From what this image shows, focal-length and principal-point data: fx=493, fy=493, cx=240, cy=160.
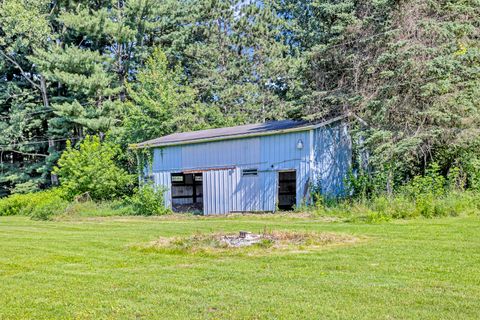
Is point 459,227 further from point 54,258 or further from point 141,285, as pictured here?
point 54,258

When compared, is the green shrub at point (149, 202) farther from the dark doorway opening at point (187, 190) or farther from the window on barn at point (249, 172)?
the dark doorway opening at point (187, 190)

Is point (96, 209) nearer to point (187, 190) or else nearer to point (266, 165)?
point (187, 190)

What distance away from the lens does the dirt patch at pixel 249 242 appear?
8.57 metres

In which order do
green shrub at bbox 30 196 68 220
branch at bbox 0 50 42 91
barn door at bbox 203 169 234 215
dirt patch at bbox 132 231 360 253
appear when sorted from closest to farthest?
dirt patch at bbox 132 231 360 253 → green shrub at bbox 30 196 68 220 → barn door at bbox 203 169 234 215 → branch at bbox 0 50 42 91

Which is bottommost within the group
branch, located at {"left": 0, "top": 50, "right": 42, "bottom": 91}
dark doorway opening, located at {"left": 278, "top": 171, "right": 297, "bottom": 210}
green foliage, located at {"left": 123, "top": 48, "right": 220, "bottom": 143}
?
dark doorway opening, located at {"left": 278, "top": 171, "right": 297, "bottom": 210}

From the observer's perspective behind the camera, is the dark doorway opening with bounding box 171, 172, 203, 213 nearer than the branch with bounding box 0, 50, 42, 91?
Yes

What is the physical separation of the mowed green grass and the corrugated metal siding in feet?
25.3

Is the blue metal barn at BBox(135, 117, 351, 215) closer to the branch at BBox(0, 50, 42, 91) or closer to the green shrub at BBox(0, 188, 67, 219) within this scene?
the green shrub at BBox(0, 188, 67, 219)

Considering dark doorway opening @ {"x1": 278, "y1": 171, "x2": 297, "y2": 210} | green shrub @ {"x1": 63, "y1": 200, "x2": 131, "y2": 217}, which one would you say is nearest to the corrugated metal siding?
dark doorway opening @ {"x1": 278, "y1": 171, "x2": 297, "y2": 210}

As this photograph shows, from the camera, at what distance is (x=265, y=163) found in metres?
18.0

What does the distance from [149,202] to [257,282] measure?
13857mm

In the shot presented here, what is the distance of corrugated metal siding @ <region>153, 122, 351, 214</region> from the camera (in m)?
17.2

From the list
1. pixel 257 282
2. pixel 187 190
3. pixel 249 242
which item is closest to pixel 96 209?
pixel 187 190

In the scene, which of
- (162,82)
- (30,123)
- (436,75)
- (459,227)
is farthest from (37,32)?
(459,227)
